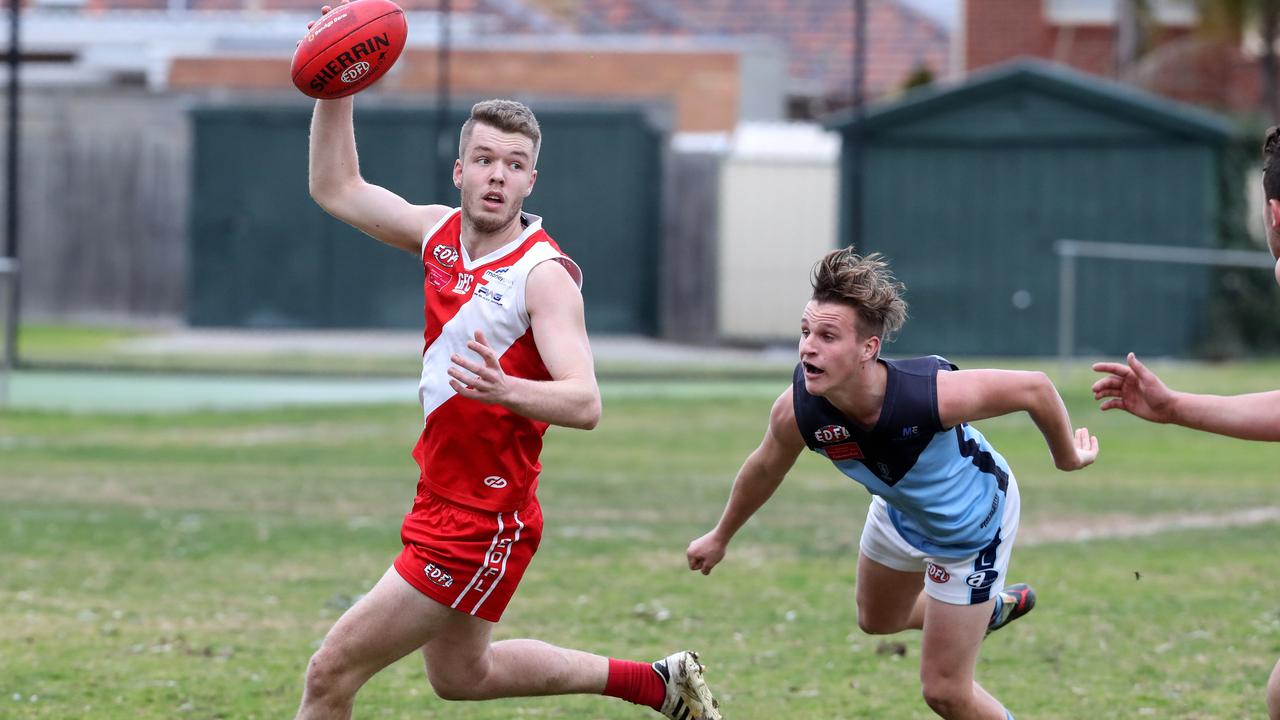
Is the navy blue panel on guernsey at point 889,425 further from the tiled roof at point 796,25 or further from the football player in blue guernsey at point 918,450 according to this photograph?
the tiled roof at point 796,25

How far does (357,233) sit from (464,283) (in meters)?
20.4

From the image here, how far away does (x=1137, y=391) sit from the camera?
190 inches

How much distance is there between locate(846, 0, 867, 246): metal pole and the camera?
22812mm

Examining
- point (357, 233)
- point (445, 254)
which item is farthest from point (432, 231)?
point (357, 233)

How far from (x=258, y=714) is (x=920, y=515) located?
102 inches

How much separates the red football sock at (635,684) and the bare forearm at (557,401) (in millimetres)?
1235

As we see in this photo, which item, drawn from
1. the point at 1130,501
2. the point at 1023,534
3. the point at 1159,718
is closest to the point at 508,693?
the point at 1159,718

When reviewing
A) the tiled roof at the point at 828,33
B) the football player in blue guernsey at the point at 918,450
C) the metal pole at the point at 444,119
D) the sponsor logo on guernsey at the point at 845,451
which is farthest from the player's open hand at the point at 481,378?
the tiled roof at the point at 828,33

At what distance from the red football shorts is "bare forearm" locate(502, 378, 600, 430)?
17.9 inches

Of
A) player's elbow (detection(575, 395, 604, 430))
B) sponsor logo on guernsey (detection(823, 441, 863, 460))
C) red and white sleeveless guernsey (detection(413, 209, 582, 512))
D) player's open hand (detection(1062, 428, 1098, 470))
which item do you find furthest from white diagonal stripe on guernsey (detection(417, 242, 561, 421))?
player's open hand (detection(1062, 428, 1098, 470))

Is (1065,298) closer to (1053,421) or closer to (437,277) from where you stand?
(1053,421)

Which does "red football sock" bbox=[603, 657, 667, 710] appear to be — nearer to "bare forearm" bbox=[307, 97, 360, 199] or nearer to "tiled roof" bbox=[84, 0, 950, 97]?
"bare forearm" bbox=[307, 97, 360, 199]

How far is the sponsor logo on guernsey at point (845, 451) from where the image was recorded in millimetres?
5465

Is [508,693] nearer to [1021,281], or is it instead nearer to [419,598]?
[419,598]
